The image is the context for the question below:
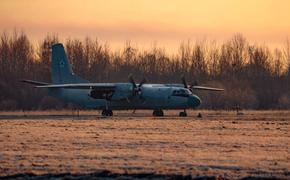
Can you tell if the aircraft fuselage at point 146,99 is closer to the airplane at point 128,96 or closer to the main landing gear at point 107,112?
the airplane at point 128,96

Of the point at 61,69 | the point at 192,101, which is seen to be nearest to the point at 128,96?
the point at 192,101

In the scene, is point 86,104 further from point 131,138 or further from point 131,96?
point 131,138

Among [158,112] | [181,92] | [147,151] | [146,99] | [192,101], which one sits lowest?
[147,151]

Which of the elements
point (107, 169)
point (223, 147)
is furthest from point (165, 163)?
point (223, 147)

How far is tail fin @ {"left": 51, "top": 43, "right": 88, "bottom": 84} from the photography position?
2800 inches

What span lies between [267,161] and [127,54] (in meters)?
98.5

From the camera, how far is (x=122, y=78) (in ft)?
361

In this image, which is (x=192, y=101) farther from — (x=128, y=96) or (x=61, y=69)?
(x=61, y=69)

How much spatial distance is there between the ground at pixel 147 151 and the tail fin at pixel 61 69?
29648mm

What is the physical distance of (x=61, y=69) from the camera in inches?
2822

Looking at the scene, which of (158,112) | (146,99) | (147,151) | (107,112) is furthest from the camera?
(158,112)

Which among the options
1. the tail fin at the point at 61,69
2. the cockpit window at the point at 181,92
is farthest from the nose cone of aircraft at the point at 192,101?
the tail fin at the point at 61,69

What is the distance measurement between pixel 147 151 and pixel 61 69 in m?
44.6

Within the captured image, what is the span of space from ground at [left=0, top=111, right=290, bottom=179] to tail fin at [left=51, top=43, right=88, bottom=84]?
29648 mm
